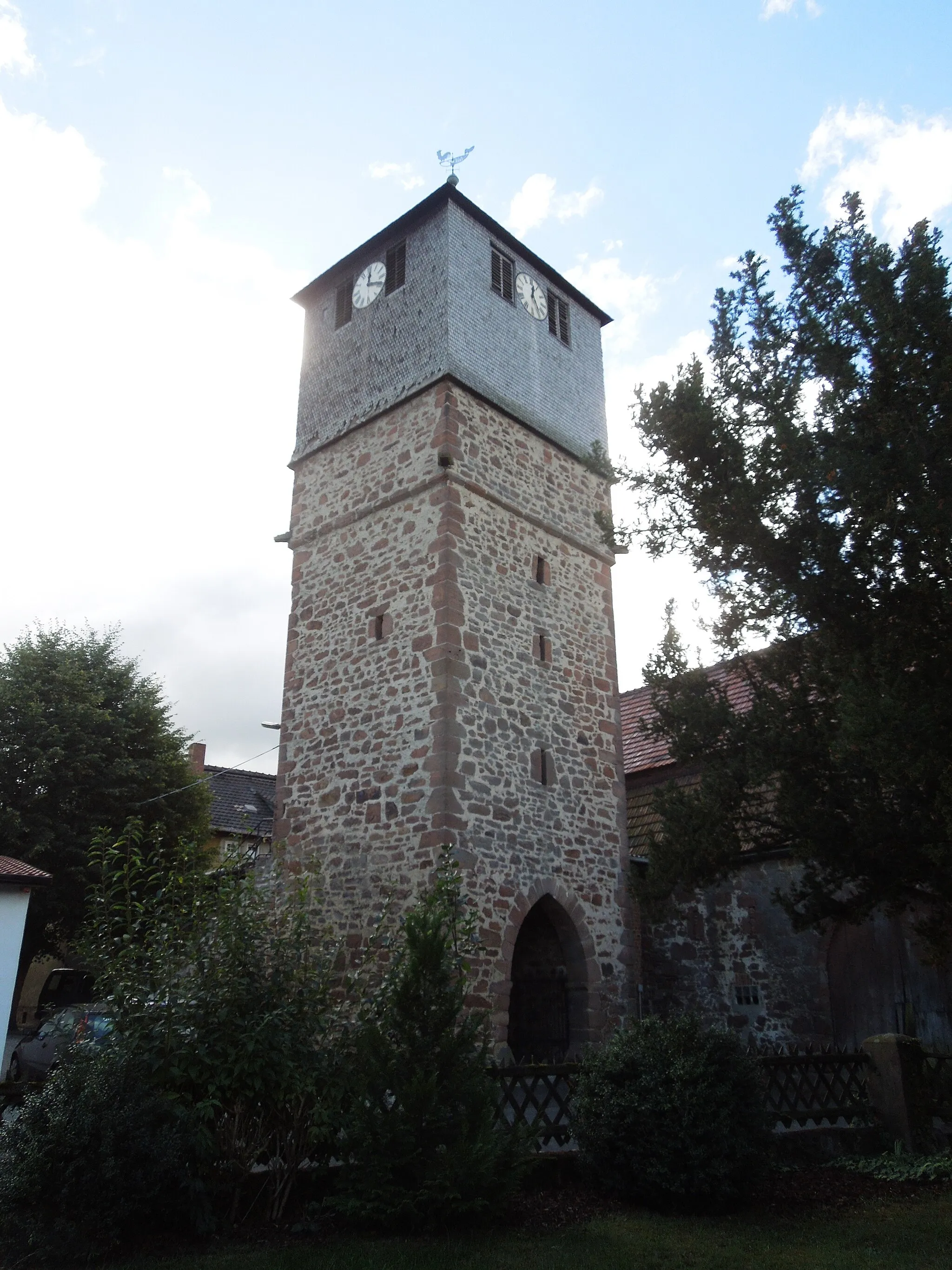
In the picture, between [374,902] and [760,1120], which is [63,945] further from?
[760,1120]

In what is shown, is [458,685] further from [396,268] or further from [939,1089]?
[396,268]

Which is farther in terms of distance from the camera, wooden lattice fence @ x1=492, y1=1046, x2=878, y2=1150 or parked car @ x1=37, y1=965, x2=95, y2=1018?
parked car @ x1=37, y1=965, x2=95, y2=1018

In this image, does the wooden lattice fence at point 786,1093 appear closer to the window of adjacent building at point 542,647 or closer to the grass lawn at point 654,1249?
the grass lawn at point 654,1249

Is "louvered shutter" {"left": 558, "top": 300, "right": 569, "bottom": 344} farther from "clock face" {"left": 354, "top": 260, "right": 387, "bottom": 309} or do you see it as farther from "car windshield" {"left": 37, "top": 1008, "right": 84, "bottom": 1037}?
"car windshield" {"left": 37, "top": 1008, "right": 84, "bottom": 1037}

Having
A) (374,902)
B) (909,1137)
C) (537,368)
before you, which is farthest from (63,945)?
(909,1137)

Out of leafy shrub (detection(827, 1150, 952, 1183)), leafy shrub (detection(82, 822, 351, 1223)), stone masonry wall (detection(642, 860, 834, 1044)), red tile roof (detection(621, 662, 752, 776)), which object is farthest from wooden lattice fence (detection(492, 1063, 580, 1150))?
red tile roof (detection(621, 662, 752, 776))

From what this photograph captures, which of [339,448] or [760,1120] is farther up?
[339,448]

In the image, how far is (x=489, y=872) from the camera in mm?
11461

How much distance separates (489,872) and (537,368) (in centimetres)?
851

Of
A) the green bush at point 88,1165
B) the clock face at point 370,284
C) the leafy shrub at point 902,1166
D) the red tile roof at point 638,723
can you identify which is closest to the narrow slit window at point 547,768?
the red tile roof at point 638,723

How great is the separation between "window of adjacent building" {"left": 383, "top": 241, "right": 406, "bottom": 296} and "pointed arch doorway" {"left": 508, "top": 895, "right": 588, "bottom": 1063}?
9.99m

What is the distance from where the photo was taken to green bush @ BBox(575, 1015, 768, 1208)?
22.5 ft

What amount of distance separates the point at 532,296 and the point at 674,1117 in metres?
13.3

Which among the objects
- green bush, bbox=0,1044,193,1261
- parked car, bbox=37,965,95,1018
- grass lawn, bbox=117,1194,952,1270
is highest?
parked car, bbox=37,965,95,1018
